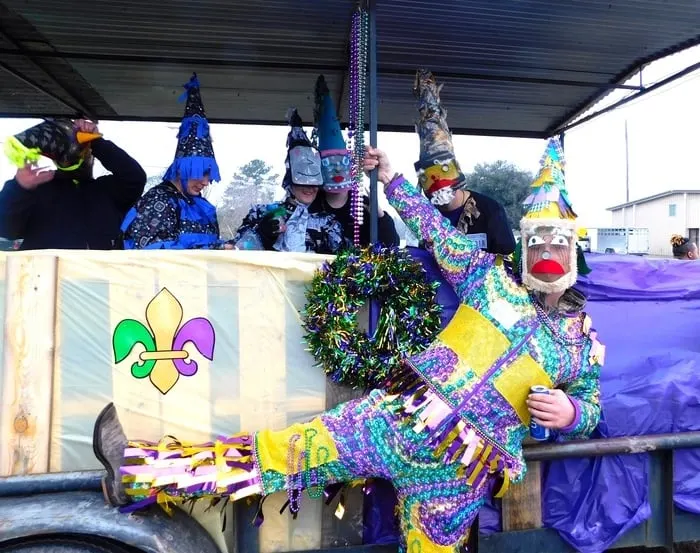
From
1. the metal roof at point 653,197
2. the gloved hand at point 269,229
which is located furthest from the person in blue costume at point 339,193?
the metal roof at point 653,197

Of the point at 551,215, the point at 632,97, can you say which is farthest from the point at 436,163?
the point at 632,97

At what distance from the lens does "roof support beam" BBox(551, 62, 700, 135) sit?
3.71 metres

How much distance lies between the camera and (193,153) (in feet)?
8.40

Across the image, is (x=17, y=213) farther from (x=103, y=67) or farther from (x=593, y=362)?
(x=593, y=362)

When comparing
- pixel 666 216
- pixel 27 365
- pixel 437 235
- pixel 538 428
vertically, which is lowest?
pixel 538 428

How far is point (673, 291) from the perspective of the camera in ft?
8.55

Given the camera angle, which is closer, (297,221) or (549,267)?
(549,267)

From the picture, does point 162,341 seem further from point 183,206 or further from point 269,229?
point 269,229

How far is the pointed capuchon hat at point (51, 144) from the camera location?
2.24m

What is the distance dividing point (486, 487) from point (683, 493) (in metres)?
0.86

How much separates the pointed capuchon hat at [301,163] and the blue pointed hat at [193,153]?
447 millimetres

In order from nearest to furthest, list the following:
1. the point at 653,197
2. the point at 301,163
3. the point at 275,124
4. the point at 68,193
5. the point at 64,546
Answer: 1. the point at 64,546
2. the point at 68,193
3. the point at 301,163
4. the point at 275,124
5. the point at 653,197

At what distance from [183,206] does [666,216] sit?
35220 mm

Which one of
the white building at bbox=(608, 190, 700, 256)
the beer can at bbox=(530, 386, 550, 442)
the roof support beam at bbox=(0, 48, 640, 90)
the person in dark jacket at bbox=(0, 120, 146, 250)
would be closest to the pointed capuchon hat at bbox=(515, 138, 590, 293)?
the beer can at bbox=(530, 386, 550, 442)
